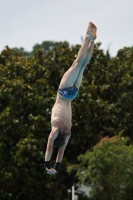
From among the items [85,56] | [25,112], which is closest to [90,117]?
[25,112]

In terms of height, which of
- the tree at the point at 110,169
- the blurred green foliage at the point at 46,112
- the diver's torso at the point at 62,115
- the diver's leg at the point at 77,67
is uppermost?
the blurred green foliage at the point at 46,112

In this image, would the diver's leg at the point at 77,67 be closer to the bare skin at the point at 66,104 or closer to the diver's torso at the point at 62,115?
the bare skin at the point at 66,104

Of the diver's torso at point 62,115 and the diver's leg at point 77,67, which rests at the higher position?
the diver's leg at point 77,67

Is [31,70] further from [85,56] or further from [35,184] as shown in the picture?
[85,56]

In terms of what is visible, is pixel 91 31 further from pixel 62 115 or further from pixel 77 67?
pixel 62 115

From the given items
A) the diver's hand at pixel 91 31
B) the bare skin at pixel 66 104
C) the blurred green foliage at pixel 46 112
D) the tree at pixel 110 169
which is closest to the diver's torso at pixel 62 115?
the bare skin at pixel 66 104

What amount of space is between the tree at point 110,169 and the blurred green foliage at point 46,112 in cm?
147

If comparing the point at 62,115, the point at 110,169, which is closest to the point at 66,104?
the point at 62,115

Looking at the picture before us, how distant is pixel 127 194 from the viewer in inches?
774

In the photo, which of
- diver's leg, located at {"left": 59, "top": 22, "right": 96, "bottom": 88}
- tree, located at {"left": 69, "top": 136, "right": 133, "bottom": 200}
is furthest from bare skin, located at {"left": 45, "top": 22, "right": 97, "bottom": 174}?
tree, located at {"left": 69, "top": 136, "right": 133, "bottom": 200}

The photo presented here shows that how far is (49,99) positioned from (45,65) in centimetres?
237

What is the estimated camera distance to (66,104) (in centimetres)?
659

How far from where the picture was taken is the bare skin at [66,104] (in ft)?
21.4

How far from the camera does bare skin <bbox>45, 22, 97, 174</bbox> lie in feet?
21.4
